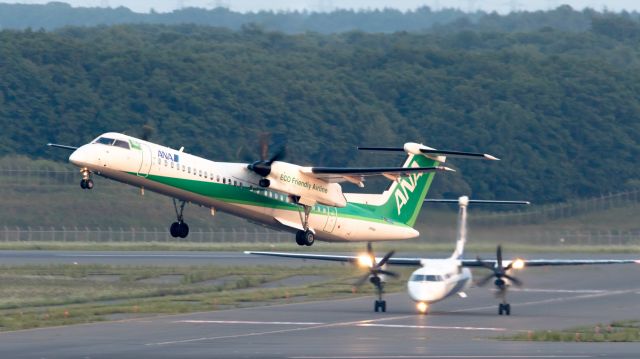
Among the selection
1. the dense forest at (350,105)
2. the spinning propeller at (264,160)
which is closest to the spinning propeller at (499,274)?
the spinning propeller at (264,160)

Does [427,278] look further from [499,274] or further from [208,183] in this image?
[208,183]

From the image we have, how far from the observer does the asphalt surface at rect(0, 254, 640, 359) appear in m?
40.2

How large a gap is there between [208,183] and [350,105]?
8673 centimetres

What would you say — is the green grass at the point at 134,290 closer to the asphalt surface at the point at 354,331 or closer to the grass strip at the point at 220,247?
the asphalt surface at the point at 354,331

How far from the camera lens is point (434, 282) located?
52.3 m

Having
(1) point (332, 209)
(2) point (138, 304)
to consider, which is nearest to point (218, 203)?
(1) point (332, 209)

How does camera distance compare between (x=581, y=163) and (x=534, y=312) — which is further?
(x=581, y=163)

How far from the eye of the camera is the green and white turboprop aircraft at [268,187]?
126 ft

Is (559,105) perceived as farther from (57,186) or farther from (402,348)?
(402,348)

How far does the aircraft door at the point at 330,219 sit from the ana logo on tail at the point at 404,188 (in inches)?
199

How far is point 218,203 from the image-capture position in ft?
134

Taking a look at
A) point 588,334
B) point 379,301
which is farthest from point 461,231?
point 588,334

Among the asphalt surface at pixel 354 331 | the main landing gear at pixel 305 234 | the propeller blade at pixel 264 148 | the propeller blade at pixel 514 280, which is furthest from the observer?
the propeller blade at pixel 514 280

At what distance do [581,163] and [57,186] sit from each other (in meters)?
51.2
